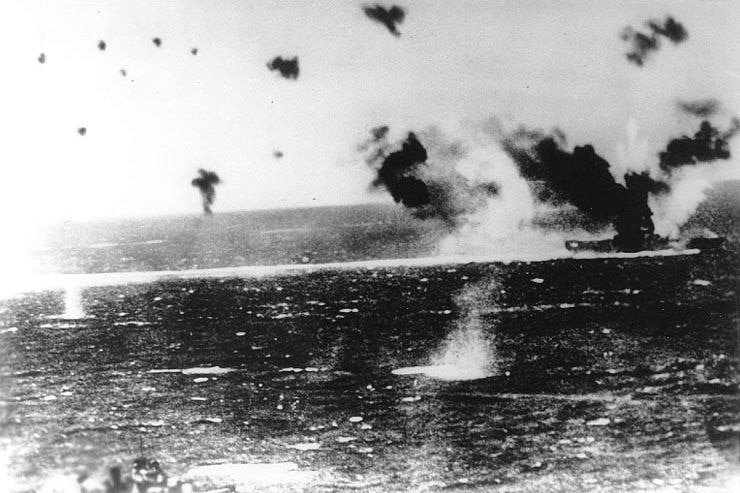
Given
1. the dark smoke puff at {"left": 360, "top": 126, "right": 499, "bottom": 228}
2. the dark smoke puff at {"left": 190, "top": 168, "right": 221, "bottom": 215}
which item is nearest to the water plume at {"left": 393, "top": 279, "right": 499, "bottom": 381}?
the dark smoke puff at {"left": 360, "top": 126, "right": 499, "bottom": 228}

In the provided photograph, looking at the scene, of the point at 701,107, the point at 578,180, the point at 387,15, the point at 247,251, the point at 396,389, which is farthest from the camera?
the point at 247,251

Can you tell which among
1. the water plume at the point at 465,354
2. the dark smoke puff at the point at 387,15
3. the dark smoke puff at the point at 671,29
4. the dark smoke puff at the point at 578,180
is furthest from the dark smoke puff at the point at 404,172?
the dark smoke puff at the point at 671,29

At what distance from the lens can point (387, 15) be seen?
5820mm

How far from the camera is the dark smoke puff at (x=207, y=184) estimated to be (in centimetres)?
649

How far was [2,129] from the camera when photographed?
579cm

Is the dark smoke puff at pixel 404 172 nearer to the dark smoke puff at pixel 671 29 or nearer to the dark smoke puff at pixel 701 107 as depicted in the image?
the dark smoke puff at pixel 671 29

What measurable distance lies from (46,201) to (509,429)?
5.86 meters

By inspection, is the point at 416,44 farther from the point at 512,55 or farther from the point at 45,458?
the point at 45,458

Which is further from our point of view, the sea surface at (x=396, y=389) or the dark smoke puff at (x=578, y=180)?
the dark smoke puff at (x=578, y=180)

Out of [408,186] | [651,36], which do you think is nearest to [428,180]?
[408,186]

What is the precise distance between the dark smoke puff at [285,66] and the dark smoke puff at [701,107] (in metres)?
4.40

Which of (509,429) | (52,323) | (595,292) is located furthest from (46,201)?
(595,292)

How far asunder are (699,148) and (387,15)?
3.99 meters

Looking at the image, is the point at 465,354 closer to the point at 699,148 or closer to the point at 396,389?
the point at 396,389
